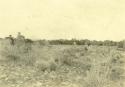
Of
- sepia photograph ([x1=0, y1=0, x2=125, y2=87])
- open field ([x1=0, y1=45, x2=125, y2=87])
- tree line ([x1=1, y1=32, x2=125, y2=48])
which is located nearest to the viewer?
open field ([x1=0, y1=45, x2=125, y2=87])

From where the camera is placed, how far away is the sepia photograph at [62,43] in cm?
1045

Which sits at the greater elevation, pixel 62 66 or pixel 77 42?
pixel 77 42

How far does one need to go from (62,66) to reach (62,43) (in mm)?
2199

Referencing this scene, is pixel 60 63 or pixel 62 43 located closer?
pixel 60 63

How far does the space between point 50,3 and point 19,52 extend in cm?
315

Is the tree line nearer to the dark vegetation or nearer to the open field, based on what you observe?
the dark vegetation

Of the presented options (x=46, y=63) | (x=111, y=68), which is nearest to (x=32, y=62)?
(x=46, y=63)

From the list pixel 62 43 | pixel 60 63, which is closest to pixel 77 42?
pixel 62 43

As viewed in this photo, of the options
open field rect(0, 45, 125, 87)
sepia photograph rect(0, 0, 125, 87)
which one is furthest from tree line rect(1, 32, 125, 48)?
open field rect(0, 45, 125, 87)

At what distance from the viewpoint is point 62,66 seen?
37.1ft

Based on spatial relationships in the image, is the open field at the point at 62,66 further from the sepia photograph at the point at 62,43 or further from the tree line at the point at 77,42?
the tree line at the point at 77,42

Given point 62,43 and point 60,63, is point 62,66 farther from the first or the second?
point 62,43

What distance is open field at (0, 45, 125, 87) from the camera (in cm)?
1018

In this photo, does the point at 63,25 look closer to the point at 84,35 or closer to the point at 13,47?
the point at 84,35
